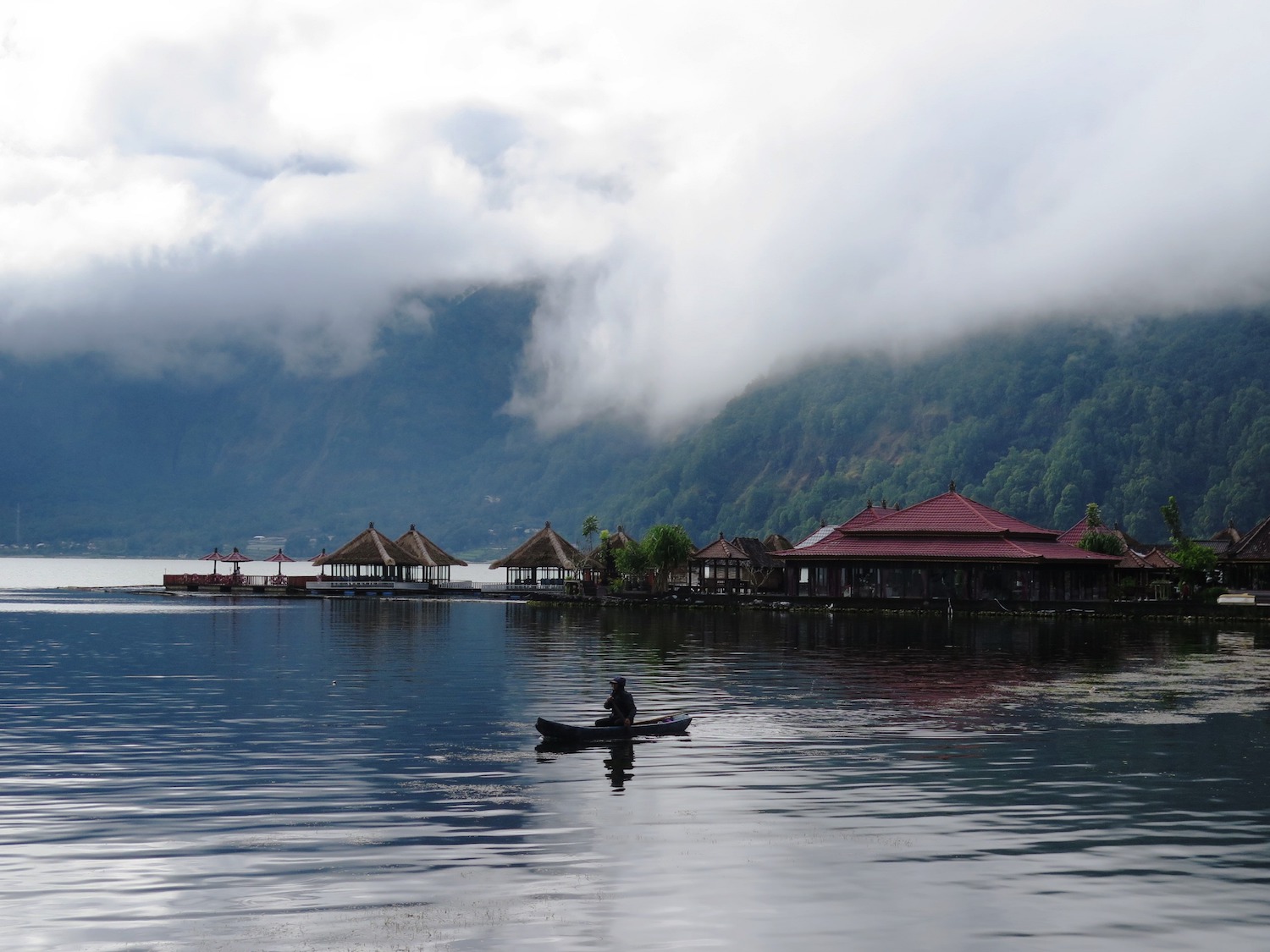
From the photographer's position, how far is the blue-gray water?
21.8 metres

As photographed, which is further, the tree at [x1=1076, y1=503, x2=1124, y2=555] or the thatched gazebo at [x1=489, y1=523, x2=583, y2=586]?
the thatched gazebo at [x1=489, y1=523, x2=583, y2=586]

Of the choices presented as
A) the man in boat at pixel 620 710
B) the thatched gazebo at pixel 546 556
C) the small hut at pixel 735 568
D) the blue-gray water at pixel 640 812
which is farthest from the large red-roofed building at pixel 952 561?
the man in boat at pixel 620 710

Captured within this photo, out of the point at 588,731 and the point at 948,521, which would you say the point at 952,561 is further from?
the point at 588,731

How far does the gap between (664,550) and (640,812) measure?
134 meters

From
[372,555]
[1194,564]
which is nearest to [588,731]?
[1194,564]

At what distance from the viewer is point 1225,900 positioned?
23438 mm

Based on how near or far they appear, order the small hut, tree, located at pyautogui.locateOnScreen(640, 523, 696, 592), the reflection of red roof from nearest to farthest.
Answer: the reflection of red roof < tree, located at pyautogui.locateOnScreen(640, 523, 696, 592) < the small hut

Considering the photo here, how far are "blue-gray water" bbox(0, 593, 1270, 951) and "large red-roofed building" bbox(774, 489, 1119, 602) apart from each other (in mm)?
65515

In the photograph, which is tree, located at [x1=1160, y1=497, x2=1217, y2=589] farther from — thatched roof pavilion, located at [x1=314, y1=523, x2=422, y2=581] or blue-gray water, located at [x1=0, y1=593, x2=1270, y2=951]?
blue-gray water, located at [x1=0, y1=593, x2=1270, y2=951]

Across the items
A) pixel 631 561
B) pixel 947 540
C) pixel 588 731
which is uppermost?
pixel 947 540

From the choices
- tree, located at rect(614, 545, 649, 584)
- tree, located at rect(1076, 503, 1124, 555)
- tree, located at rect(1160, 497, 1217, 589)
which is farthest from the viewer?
tree, located at rect(614, 545, 649, 584)

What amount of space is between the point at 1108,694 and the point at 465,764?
96.3ft

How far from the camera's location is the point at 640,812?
100 ft

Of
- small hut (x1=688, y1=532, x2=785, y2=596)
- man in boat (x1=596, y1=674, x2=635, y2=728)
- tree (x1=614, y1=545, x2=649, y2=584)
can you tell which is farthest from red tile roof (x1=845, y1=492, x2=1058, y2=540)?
man in boat (x1=596, y1=674, x2=635, y2=728)
